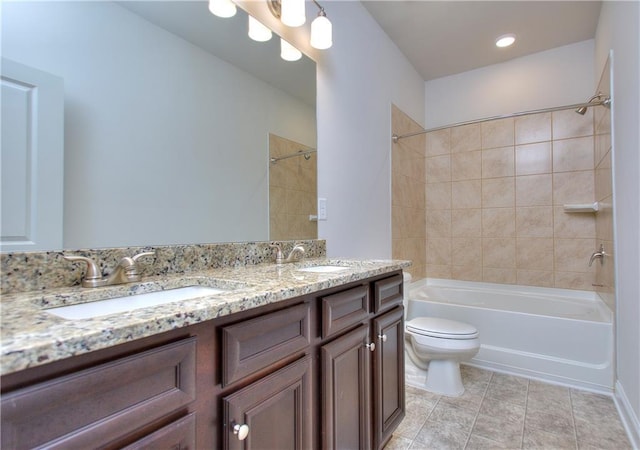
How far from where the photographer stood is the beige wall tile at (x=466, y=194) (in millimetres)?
3221

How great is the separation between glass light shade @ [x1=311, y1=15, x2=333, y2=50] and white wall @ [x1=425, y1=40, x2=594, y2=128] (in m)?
2.15

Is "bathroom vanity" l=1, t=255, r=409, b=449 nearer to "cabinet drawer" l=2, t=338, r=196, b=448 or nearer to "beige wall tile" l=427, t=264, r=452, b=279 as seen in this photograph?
"cabinet drawer" l=2, t=338, r=196, b=448

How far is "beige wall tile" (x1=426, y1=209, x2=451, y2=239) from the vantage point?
3373mm

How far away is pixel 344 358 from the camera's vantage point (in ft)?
3.67

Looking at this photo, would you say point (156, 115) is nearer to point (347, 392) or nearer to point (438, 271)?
point (347, 392)

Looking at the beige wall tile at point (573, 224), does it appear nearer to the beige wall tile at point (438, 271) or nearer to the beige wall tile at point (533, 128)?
the beige wall tile at point (533, 128)

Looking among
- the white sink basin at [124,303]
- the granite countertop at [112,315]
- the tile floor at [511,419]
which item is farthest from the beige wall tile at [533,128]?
the white sink basin at [124,303]

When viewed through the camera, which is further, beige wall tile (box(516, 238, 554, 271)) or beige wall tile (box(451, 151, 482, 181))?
beige wall tile (box(451, 151, 482, 181))

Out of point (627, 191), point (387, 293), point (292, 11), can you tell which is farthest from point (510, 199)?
point (292, 11)

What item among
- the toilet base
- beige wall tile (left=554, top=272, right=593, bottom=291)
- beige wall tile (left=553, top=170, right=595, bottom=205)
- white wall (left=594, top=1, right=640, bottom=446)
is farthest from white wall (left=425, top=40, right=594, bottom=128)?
the toilet base

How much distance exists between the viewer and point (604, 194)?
89.4 inches

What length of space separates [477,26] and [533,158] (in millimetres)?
1287

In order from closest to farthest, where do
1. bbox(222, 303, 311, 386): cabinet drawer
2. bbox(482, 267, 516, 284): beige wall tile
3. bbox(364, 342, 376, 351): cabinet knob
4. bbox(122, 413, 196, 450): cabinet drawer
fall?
bbox(122, 413, 196, 450): cabinet drawer → bbox(222, 303, 311, 386): cabinet drawer → bbox(364, 342, 376, 351): cabinet knob → bbox(482, 267, 516, 284): beige wall tile

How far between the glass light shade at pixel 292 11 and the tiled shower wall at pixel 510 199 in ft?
4.81
